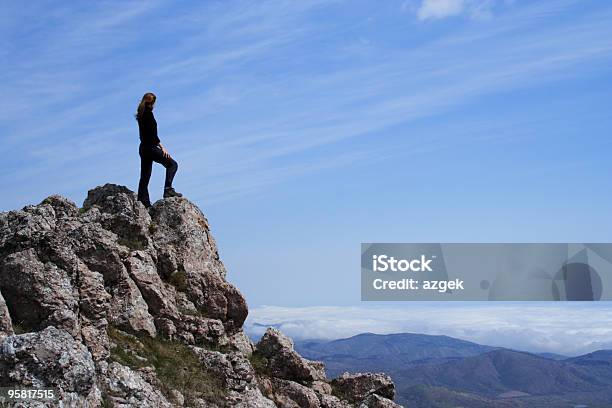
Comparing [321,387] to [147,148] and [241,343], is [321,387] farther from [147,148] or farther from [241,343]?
[147,148]

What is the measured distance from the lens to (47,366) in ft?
69.6

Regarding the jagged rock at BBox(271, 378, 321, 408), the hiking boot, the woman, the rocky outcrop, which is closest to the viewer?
the rocky outcrop

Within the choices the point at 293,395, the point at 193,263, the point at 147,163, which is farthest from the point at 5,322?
the point at 147,163

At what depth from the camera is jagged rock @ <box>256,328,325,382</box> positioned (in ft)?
114

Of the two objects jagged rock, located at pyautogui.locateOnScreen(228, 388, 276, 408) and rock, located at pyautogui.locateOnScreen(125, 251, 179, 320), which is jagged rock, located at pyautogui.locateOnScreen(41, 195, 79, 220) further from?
jagged rock, located at pyautogui.locateOnScreen(228, 388, 276, 408)

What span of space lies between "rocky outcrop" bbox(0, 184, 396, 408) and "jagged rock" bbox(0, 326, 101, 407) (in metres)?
0.03

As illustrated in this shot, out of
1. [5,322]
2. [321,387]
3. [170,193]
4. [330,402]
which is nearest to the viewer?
[5,322]

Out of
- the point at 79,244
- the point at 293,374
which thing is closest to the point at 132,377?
the point at 79,244

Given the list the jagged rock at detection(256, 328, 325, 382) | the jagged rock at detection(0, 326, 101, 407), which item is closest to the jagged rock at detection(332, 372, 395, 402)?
the jagged rock at detection(256, 328, 325, 382)

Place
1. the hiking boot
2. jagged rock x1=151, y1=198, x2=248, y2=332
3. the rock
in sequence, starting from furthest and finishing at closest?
the hiking boot < jagged rock x1=151, y1=198, x2=248, y2=332 < the rock

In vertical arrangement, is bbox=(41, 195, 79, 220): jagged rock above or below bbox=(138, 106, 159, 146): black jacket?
below

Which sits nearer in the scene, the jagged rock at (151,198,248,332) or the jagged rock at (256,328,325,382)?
the jagged rock at (256,328,325,382)

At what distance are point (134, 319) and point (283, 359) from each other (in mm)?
7612

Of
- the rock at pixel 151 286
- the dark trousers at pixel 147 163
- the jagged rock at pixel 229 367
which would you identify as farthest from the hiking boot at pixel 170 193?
the jagged rock at pixel 229 367
